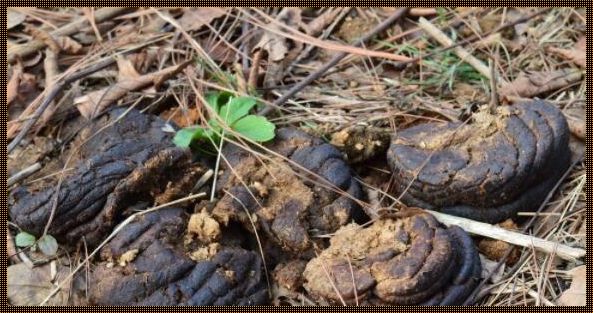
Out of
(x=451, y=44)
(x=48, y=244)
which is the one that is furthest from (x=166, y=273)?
(x=451, y=44)

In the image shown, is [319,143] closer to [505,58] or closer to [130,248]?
[130,248]

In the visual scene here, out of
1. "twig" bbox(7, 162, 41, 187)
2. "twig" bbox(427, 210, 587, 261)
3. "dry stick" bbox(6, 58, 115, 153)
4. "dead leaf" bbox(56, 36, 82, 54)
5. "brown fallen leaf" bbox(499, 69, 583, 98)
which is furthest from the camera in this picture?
"dead leaf" bbox(56, 36, 82, 54)

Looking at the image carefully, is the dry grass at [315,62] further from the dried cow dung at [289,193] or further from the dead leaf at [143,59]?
the dried cow dung at [289,193]

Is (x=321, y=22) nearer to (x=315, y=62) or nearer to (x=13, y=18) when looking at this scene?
(x=315, y=62)

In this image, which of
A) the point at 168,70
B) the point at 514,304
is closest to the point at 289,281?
the point at 514,304

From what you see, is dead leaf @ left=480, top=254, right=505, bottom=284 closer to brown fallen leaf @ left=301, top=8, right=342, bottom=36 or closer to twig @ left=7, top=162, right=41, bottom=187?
brown fallen leaf @ left=301, top=8, right=342, bottom=36

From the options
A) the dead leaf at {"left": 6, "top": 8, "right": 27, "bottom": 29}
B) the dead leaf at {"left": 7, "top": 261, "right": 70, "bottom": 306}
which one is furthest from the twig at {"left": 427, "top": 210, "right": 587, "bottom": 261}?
the dead leaf at {"left": 6, "top": 8, "right": 27, "bottom": 29}
